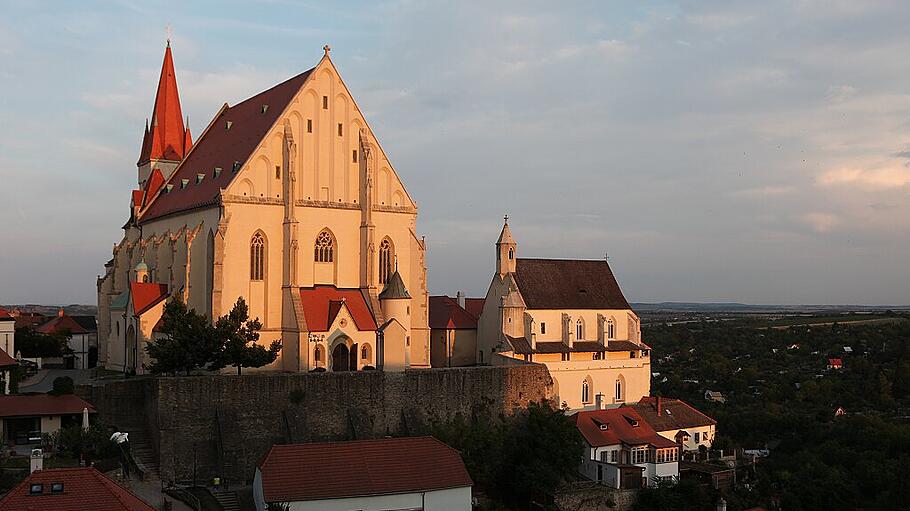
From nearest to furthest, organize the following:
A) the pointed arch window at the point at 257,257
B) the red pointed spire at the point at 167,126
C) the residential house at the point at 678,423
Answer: the pointed arch window at the point at 257,257
the residential house at the point at 678,423
the red pointed spire at the point at 167,126

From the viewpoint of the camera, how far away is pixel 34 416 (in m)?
41.7

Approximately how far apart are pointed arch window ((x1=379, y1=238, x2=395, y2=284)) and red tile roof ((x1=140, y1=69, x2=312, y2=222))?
984 cm

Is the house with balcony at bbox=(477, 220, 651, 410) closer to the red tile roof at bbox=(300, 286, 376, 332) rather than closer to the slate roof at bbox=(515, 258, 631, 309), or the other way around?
the slate roof at bbox=(515, 258, 631, 309)

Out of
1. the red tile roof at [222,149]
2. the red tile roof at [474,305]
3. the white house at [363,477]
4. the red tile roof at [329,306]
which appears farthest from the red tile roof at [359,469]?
the red tile roof at [474,305]

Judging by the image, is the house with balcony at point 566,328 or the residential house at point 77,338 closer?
the house with balcony at point 566,328

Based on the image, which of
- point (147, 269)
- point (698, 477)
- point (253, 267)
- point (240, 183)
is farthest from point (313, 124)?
point (698, 477)

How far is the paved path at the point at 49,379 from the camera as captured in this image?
51.3 meters

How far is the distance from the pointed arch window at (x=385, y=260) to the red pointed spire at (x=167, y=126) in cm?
2234

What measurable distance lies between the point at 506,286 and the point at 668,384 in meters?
43.5

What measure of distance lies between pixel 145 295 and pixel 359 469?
72.7 ft

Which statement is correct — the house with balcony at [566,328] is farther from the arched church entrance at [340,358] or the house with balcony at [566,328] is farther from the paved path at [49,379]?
the paved path at [49,379]

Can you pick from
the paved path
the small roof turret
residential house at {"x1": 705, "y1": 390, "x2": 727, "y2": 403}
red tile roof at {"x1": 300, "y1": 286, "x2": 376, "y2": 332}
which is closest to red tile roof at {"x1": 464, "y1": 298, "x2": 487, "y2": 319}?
the small roof turret

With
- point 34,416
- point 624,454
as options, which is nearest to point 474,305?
point 624,454

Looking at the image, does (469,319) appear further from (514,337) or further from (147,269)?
(147,269)
